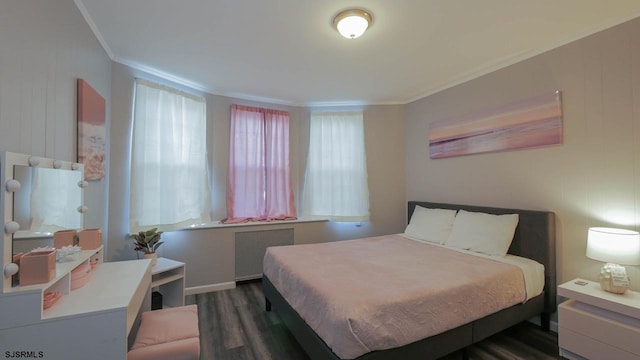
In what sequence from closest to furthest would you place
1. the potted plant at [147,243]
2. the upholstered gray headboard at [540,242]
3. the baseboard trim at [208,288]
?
the upholstered gray headboard at [540,242] < the potted plant at [147,243] < the baseboard trim at [208,288]

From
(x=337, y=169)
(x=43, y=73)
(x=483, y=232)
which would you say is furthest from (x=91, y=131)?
(x=483, y=232)

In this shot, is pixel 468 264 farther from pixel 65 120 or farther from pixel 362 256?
pixel 65 120

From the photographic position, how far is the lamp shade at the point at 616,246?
5.74 ft

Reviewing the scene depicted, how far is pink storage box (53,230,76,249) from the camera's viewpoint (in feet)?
4.64

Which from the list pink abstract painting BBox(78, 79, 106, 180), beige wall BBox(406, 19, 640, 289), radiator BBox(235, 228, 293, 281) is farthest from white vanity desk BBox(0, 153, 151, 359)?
beige wall BBox(406, 19, 640, 289)

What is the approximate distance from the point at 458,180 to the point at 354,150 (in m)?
1.51

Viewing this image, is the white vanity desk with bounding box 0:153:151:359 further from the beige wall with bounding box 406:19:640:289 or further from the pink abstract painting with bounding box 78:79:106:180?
the beige wall with bounding box 406:19:640:289

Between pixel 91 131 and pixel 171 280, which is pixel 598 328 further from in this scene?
pixel 91 131

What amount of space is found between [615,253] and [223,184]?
12.5ft

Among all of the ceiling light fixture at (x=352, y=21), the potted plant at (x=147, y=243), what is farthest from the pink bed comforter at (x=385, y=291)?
the ceiling light fixture at (x=352, y=21)

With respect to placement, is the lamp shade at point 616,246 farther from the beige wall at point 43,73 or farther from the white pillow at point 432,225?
the beige wall at point 43,73

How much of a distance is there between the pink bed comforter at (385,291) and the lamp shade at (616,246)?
20.6 inches

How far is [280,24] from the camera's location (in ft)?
6.57

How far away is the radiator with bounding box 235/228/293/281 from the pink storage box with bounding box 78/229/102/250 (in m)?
1.79
